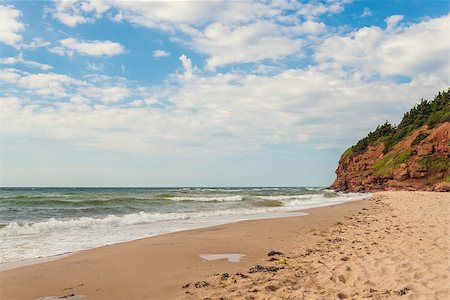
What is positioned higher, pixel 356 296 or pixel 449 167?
pixel 449 167

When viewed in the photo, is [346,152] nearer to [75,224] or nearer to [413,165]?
[413,165]

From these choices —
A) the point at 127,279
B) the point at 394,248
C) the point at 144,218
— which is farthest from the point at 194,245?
the point at 144,218

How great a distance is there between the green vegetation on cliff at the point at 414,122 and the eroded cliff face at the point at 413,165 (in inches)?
71.6

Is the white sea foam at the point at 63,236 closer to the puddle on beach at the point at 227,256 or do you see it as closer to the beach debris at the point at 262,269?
the puddle on beach at the point at 227,256

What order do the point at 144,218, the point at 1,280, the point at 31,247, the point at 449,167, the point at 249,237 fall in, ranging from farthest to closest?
1. the point at 449,167
2. the point at 144,218
3. the point at 249,237
4. the point at 31,247
5. the point at 1,280

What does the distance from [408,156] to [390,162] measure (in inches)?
224

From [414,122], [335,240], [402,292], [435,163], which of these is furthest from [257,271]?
[414,122]

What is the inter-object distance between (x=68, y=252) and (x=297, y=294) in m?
6.77

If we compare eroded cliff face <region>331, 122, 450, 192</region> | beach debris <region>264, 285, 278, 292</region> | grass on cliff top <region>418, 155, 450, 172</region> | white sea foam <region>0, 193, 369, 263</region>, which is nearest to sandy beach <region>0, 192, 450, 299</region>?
beach debris <region>264, 285, 278, 292</region>

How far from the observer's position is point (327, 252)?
8.15m

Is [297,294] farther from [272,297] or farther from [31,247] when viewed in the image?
[31,247]

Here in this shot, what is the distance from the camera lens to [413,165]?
1905 inches

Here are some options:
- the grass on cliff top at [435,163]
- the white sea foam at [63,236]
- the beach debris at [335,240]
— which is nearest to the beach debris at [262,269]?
the beach debris at [335,240]

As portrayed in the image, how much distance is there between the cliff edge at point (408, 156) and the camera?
4584 centimetres
